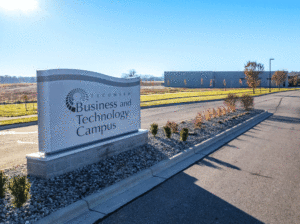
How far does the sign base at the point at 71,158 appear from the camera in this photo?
526 centimetres

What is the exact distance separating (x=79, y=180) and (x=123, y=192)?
95 cm

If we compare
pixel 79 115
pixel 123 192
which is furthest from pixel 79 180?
pixel 79 115

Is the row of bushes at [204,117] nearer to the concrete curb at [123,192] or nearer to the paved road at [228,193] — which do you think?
the concrete curb at [123,192]

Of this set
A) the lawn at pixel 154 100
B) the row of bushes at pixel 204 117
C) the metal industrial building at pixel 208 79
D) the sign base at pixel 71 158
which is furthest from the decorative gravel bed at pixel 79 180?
the metal industrial building at pixel 208 79

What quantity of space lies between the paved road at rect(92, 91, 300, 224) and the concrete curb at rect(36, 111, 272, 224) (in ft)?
0.56

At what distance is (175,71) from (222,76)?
1880cm

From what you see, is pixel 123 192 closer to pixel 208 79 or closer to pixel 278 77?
pixel 278 77

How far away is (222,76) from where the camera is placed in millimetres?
91062

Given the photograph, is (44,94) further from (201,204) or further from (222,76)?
(222,76)

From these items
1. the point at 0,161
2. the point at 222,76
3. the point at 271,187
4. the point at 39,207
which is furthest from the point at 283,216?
the point at 222,76

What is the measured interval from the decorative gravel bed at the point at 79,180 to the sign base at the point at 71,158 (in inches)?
4.7

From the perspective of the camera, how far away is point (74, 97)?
5.93m

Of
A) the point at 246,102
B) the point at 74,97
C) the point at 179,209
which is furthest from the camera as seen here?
the point at 246,102

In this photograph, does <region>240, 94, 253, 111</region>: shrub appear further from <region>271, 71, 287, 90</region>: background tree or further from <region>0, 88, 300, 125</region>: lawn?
<region>271, 71, 287, 90</region>: background tree
